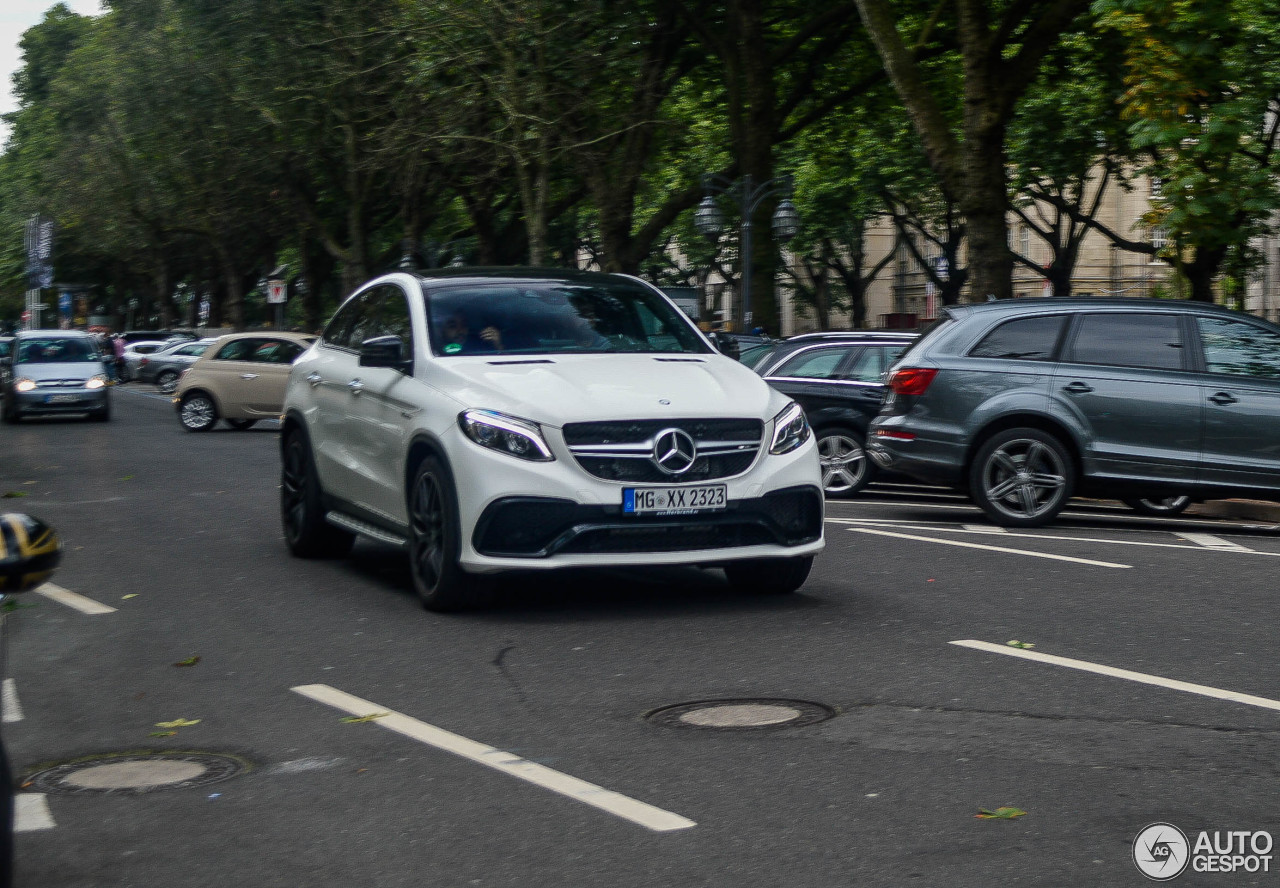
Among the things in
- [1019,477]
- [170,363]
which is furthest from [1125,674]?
[170,363]

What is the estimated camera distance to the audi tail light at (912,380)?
43.4 ft

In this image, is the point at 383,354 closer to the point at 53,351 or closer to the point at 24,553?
the point at 24,553

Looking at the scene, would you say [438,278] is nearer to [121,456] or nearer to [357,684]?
[357,684]

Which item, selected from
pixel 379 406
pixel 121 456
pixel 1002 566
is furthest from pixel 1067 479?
pixel 121 456

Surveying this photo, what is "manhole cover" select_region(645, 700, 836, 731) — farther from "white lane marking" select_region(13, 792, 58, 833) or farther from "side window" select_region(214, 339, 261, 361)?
"side window" select_region(214, 339, 261, 361)

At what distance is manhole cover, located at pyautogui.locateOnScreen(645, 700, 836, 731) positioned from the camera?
6.01 metres

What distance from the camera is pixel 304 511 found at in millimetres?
10664

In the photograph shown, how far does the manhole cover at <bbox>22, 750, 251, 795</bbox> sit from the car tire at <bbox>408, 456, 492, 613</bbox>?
2.53 m

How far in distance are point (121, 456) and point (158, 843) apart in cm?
1810

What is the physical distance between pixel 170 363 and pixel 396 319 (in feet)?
149

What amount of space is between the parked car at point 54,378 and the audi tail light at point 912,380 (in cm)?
2201

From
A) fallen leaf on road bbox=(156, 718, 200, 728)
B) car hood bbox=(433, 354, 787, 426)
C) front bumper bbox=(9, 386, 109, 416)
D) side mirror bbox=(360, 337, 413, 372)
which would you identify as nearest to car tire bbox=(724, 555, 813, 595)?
car hood bbox=(433, 354, 787, 426)

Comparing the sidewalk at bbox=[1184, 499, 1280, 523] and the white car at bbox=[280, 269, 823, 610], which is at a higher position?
the white car at bbox=[280, 269, 823, 610]

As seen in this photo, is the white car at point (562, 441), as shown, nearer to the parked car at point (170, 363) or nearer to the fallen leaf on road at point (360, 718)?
the fallen leaf on road at point (360, 718)
